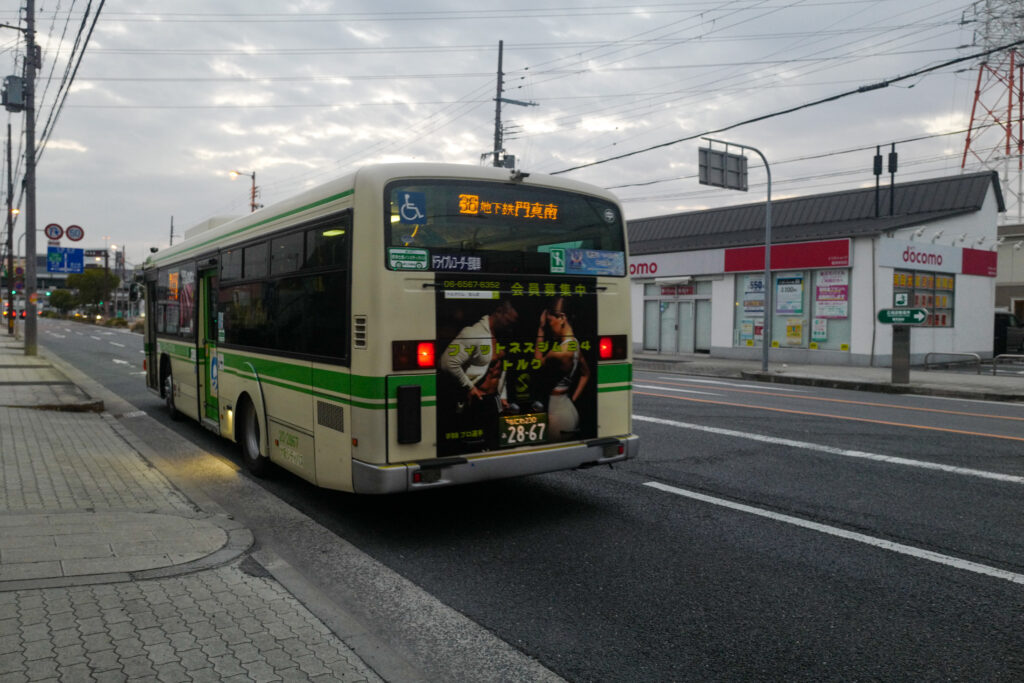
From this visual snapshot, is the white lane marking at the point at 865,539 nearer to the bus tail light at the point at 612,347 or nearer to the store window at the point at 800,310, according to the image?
the bus tail light at the point at 612,347

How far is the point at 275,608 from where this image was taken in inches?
175

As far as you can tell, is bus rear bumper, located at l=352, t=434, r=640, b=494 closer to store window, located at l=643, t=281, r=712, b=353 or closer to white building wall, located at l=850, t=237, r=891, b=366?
white building wall, located at l=850, t=237, r=891, b=366

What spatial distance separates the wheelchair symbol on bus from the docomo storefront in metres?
19.7

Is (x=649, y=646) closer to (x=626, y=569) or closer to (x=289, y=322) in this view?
(x=626, y=569)

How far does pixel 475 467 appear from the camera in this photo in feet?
19.6

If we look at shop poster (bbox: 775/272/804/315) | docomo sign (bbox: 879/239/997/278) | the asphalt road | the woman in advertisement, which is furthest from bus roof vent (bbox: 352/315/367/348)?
shop poster (bbox: 775/272/804/315)

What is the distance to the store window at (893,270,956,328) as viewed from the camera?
86.1 ft

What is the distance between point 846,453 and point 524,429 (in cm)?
491

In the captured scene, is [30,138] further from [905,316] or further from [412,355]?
[905,316]

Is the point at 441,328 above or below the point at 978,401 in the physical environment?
above

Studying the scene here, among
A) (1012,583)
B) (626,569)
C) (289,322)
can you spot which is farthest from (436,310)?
(1012,583)

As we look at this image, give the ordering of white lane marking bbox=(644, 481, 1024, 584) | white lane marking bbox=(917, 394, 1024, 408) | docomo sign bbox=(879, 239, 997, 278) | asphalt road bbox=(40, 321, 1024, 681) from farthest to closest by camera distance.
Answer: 1. docomo sign bbox=(879, 239, 997, 278)
2. white lane marking bbox=(917, 394, 1024, 408)
3. white lane marking bbox=(644, 481, 1024, 584)
4. asphalt road bbox=(40, 321, 1024, 681)

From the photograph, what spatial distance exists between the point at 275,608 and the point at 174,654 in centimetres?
74

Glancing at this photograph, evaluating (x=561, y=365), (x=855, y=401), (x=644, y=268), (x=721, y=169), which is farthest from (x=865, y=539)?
(x=644, y=268)
